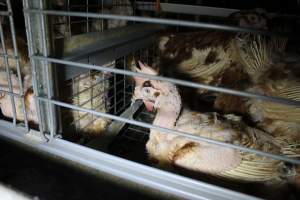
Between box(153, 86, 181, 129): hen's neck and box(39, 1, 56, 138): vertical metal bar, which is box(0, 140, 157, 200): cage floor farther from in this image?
box(153, 86, 181, 129): hen's neck

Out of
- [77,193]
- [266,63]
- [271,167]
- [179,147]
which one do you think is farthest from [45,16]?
[266,63]

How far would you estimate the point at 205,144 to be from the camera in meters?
1.09

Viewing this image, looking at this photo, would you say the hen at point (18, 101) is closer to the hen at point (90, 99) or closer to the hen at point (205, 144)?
the hen at point (90, 99)

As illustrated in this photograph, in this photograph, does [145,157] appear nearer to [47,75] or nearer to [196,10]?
[47,75]

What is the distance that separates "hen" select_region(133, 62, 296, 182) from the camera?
42.0 inches

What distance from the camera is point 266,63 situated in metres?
1.83

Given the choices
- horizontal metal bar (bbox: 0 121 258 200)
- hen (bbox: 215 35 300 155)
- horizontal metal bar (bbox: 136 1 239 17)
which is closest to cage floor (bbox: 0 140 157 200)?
horizontal metal bar (bbox: 0 121 258 200)

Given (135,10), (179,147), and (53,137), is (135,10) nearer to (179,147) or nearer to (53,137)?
(179,147)

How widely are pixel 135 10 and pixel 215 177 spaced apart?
1.60 meters

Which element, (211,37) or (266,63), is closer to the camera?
(266,63)

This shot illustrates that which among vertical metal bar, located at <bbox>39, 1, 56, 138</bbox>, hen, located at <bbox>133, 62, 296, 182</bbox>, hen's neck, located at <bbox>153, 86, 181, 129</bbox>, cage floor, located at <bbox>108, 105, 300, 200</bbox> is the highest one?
vertical metal bar, located at <bbox>39, 1, 56, 138</bbox>

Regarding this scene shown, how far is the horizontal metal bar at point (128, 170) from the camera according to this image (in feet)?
2.23

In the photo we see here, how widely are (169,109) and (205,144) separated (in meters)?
0.23

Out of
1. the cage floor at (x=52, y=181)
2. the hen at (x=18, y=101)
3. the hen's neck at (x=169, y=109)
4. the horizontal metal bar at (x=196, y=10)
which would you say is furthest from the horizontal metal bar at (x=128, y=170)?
the horizontal metal bar at (x=196, y=10)
